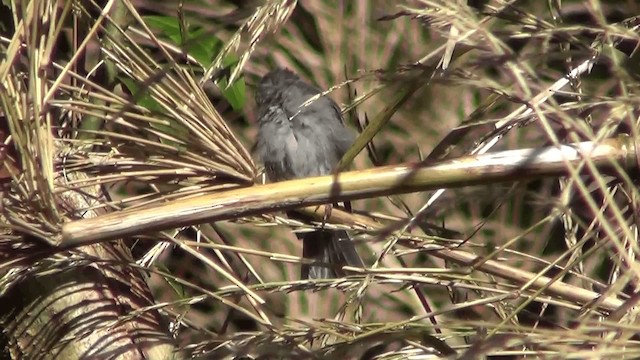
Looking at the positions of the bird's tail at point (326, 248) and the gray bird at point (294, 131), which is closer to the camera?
the bird's tail at point (326, 248)

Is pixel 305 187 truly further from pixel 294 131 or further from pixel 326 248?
pixel 294 131

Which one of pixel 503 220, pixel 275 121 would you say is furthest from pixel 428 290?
pixel 275 121

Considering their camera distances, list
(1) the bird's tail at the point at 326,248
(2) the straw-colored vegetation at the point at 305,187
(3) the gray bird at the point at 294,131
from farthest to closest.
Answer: (3) the gray bird at the point at 294,131
(1) the bird's tail at the point at 326,248
(2) the straw-colored vegetation at the point at 305,187

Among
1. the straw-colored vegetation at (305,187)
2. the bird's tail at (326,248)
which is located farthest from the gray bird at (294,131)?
the straw-colored vegetation at (305,187)

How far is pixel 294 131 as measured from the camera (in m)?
2.45

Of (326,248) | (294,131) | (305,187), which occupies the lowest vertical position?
(326,248)

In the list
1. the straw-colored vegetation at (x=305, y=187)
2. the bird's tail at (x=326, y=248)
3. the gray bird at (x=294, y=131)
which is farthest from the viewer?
the gray bird at (x=294, y=131)

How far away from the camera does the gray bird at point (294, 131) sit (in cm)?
239

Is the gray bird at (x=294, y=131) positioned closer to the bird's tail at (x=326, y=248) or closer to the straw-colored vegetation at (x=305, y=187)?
the bird's tail at (x=326, y=248)

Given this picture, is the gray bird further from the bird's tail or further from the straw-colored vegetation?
the straw-colored vegetation

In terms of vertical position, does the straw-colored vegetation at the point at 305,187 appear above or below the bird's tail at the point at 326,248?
above

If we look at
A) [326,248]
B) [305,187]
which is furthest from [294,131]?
Answer: [305,187]

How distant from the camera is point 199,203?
1183 mm

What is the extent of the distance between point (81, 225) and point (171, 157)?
16 cm
